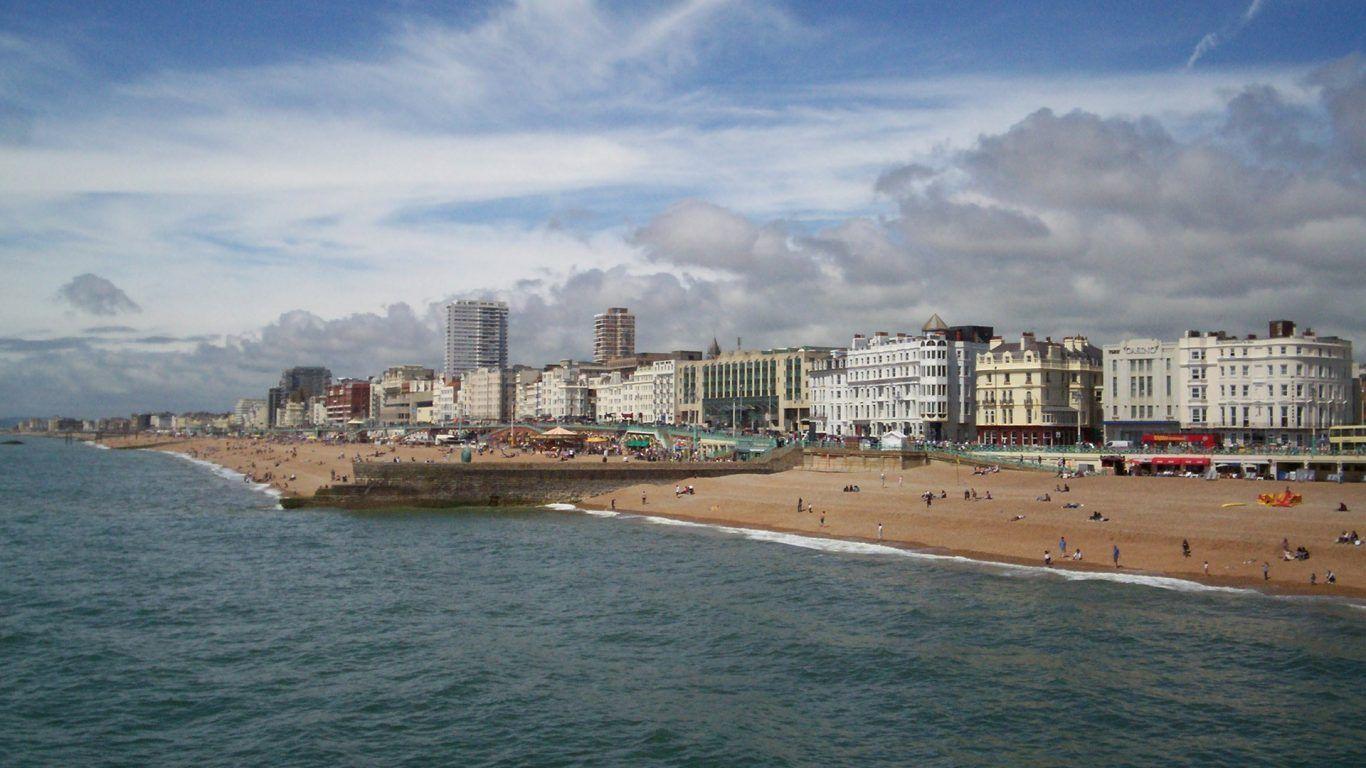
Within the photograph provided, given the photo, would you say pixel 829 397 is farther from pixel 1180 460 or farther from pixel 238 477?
pixel 238 477

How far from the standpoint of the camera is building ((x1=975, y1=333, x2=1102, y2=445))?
88438mm

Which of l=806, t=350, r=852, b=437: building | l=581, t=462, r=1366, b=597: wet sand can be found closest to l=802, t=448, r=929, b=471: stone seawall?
l=581, t=462, r=1366, b=597: wet sand

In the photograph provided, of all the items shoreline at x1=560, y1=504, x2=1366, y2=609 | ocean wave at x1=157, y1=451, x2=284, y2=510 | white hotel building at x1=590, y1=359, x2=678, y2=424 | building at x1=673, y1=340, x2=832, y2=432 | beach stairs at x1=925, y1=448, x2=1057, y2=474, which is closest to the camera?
shoreline at x1=560, y1=504, x2=1366, y2=609

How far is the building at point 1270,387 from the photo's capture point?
72.1 meters

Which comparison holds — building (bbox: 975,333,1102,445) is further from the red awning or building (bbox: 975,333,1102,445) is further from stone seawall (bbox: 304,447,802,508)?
stone seawall (bbox: 304,447,802,508)

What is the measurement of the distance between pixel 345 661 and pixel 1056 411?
72770 mm

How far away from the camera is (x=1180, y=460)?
66625 millimetres

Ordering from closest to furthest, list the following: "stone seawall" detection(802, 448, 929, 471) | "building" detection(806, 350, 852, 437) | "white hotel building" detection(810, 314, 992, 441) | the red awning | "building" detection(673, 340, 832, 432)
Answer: the red awning < "stone seawall" detection(802, 448, 929, 471) < "white hotel building" detection(810, 314, 992, 441) < "building" detection(806, 350, 852, 437) < "building" detection(673, 340, 832, 432)

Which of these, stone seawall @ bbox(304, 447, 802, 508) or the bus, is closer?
the bus

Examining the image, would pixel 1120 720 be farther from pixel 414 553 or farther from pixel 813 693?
pixel 414 553

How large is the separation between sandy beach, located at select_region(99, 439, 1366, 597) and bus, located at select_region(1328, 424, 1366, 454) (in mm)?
14016

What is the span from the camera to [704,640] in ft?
101

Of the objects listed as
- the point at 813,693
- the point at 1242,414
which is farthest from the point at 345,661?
the point at 1242,414

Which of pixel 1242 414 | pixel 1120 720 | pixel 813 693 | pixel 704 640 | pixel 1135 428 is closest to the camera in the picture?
pixel 1120 720
